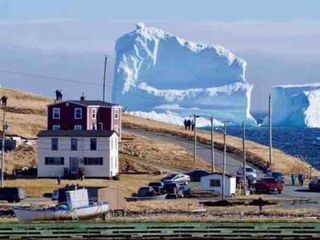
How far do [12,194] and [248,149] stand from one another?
48.4m

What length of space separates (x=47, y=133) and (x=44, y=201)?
72.5 ft

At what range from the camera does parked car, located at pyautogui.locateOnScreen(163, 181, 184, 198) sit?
7331 cm

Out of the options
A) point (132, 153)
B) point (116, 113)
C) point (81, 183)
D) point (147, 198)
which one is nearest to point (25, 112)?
point (116, 113)

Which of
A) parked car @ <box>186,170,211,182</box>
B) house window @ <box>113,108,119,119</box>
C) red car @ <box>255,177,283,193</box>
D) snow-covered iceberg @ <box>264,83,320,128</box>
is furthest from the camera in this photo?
snow-covered iceberg @ <box>264,83,320,128</box>

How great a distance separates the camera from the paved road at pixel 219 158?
7712cm

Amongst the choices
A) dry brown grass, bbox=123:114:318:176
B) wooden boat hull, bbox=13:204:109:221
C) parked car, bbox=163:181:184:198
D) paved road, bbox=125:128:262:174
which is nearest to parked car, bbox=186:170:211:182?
paved road, bbox=125:128:262:174

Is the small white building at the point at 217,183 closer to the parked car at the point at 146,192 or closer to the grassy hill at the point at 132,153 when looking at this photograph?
the parked car at the point at 146,192

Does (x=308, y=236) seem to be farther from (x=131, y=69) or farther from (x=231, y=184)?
(x=131, y=69)

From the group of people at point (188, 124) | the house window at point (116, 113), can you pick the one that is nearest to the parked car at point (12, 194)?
the house window at point (116, 113)

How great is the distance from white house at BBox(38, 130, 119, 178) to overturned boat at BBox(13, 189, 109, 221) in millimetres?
29813

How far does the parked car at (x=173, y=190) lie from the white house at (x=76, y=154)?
11745 mm

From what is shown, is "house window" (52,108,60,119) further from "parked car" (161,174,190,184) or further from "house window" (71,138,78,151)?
"parked car" (161,174,190,184)

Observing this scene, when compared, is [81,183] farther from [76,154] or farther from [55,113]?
[55,113]

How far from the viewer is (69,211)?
55.9m
